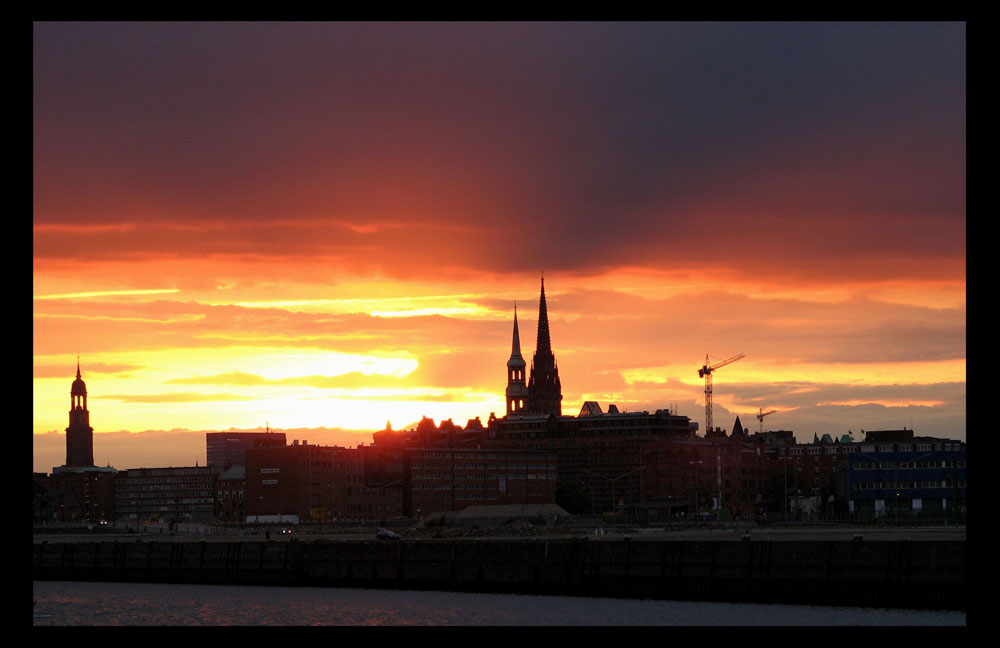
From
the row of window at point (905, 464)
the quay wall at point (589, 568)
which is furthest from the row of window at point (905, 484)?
the quay wall at point (589, 568)

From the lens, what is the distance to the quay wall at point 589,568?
85438mm

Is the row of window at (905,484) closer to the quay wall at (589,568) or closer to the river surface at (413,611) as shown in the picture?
the quay wall at (589,568)

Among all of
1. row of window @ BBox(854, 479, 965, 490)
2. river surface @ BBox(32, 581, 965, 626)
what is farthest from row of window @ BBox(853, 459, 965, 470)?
river surface @ BBox(32, 581, 965, 626)

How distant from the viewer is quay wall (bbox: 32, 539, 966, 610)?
280ft

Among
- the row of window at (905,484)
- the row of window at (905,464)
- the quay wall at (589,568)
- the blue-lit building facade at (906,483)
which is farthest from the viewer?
the row of window at (905,464)

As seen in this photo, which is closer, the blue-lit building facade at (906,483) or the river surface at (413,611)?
the river surface at (413,611)

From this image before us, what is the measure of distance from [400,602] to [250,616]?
522 inches

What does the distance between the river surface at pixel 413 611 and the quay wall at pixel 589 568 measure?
249 centimetres

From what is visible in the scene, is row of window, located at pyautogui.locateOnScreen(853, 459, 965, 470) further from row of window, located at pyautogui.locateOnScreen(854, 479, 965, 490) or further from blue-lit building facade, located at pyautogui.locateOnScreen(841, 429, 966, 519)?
row of window, located at pyautogui.locateOnScreen(854, 479, 965, 490)

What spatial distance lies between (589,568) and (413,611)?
19.4 meters
